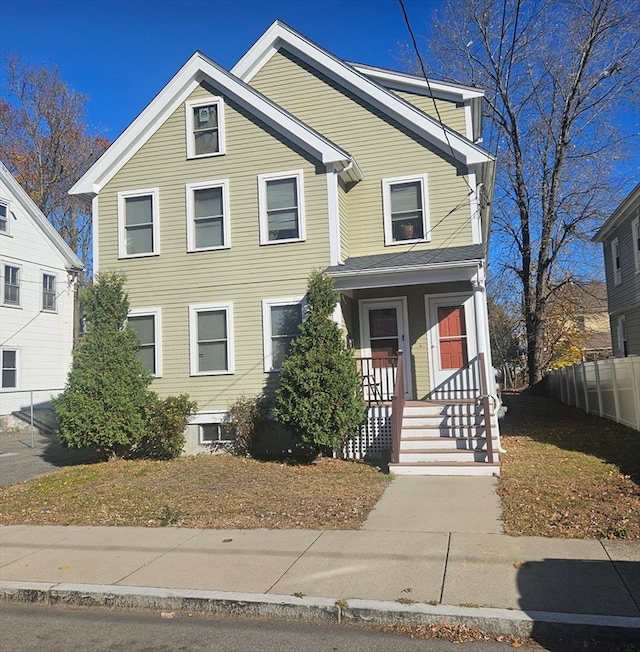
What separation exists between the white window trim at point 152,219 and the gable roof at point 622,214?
48.1 feet

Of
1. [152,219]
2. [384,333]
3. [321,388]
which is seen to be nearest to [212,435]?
[321,388]

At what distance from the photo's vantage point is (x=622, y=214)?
69.7 feet

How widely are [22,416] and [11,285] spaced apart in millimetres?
4798

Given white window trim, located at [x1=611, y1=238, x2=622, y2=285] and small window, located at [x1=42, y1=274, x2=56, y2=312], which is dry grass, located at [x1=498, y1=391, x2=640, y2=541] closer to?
white window trim, located at [x1=611, y1=238, x2=622, y2=285]

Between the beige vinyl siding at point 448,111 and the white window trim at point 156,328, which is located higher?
the beige vinyl siding at point 448,111

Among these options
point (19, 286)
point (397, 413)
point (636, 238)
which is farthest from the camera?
point (19, 286)

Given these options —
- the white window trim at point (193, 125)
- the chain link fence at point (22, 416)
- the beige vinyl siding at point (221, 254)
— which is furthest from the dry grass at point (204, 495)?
the chain link fence at point (22, 416)

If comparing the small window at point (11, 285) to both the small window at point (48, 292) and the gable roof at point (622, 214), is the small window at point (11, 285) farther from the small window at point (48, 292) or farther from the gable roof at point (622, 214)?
the gable roof at point (622, 214)

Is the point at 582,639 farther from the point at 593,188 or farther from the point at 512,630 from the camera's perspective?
the point at 593,188

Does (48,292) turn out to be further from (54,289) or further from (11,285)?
(11,285)

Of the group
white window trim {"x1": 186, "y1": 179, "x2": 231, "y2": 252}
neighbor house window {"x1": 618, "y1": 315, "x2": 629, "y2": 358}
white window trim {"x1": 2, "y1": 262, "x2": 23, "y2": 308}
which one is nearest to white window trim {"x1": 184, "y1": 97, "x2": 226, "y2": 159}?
white window trim {"x1": 186, "y1": 179, "x2": 231, "y2": 252}

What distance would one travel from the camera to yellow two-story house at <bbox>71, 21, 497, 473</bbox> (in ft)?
41.6

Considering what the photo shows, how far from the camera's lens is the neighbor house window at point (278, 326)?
12.6 m

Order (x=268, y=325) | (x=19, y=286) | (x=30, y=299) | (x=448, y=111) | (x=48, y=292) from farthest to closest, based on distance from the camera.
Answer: (x=48, y=292) < (x=30, y=299) < (x=19, y=286) < (x=448, y=111) < (x=268, y=325)
